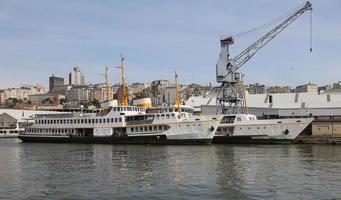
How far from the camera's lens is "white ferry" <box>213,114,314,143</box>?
70.9 metres

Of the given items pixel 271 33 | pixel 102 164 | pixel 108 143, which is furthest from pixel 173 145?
pixel 271 33

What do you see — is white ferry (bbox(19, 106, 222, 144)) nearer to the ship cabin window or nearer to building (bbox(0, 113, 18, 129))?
the ship cabin window

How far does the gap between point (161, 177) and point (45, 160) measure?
1918 centimetres

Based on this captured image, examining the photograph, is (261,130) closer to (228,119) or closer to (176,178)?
(228,119)

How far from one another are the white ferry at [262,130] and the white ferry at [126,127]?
221 inches

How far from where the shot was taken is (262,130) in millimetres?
71812

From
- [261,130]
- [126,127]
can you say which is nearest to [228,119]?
[261,130]

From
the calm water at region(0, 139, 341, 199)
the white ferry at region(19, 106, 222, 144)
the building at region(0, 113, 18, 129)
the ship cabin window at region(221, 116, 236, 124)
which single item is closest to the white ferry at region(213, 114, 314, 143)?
the ship cabin window at region(221, 116, 236, 124)

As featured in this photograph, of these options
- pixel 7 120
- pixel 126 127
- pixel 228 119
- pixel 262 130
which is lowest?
pixel 262 130

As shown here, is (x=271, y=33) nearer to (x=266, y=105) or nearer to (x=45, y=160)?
(x=266, y=105)

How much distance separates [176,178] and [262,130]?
42.0m

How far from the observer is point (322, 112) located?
3588 inches

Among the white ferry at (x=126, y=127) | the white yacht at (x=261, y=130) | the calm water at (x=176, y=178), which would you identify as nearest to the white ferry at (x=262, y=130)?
the white yacht at (x=261, y=130)

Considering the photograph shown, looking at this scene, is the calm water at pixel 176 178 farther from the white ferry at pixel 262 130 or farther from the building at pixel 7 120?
the building at pixel 7 120
